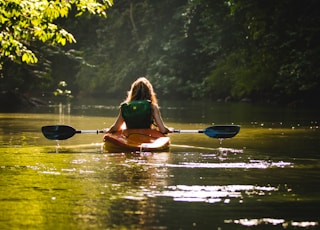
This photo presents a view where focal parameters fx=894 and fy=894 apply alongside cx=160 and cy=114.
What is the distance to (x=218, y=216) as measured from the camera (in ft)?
26.8

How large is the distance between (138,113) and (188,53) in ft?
143

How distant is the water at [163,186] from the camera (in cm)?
798

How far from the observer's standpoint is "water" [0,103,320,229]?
26.2 feet

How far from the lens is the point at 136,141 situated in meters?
15.3

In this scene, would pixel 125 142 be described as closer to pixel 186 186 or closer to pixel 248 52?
pixel 186 186

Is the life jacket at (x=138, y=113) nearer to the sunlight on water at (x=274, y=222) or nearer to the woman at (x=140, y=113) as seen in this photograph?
the woman at (x=140, y=113)

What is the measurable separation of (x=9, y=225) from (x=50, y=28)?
9.90 m

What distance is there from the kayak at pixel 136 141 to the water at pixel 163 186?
10.8 inches

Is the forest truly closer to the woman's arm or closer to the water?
the woman's arm

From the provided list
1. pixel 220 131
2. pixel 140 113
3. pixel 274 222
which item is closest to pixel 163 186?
pixel 274 222

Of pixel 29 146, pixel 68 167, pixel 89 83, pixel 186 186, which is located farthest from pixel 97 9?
pixel 89 83

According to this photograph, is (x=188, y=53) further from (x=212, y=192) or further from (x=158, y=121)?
(x=212, y=192)

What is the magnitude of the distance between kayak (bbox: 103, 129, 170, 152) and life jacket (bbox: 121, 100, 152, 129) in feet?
0.64

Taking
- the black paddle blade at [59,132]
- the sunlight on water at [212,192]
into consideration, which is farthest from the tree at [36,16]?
the sunlight on water at [212,192]
